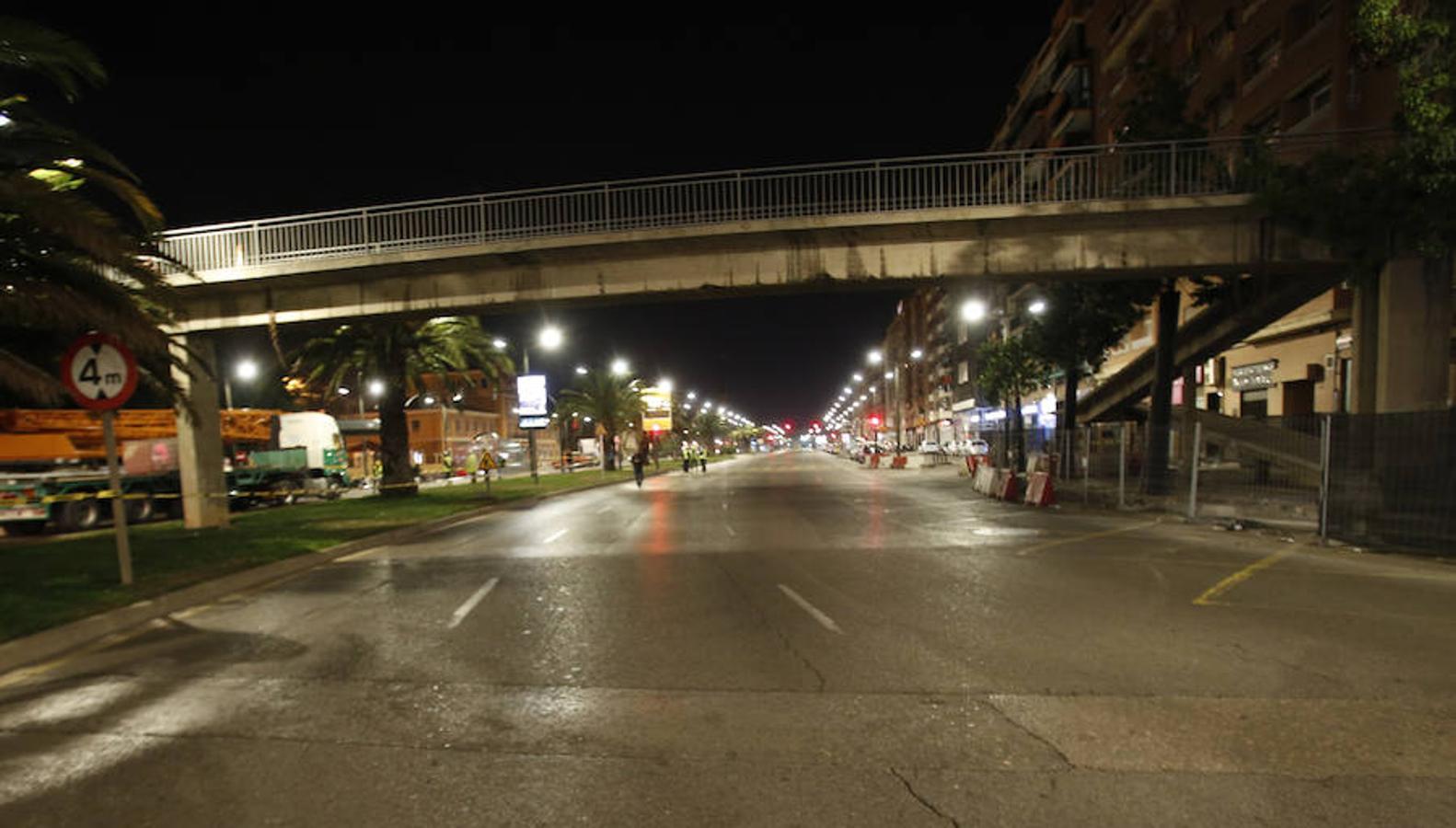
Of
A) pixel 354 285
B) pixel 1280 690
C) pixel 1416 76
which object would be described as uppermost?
pixel 1416 76

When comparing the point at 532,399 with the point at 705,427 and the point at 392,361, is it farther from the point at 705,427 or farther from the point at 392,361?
the point at 705,427

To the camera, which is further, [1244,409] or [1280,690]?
[1244,409]

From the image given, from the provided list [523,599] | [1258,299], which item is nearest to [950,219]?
[1258,299]

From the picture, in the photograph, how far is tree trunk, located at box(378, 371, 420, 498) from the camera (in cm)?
2556

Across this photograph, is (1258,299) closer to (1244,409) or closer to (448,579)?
(1244,409)

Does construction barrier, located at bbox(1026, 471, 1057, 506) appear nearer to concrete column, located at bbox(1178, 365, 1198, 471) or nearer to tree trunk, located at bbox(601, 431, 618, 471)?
concrete column, located at bbox(1178, 365, 1198, 471)

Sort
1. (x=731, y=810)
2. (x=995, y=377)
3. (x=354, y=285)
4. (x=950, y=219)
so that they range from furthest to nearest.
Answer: (x=995, y=377) < (x=354, y=285) < (x=950, y=219) < (x=731, y=810)

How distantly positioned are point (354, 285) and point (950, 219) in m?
15.2

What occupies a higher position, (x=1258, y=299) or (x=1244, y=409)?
(x=1258, y=299)

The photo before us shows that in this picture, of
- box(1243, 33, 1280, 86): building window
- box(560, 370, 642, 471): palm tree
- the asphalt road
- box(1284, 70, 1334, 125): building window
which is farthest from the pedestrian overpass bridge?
box(560, 370, 642, 471): palm tree

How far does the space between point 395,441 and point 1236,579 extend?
24.5 meters

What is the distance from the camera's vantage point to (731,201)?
18.6 m

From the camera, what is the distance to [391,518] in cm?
1827

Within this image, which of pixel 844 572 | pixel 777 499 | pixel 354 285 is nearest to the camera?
pixel 844 572
